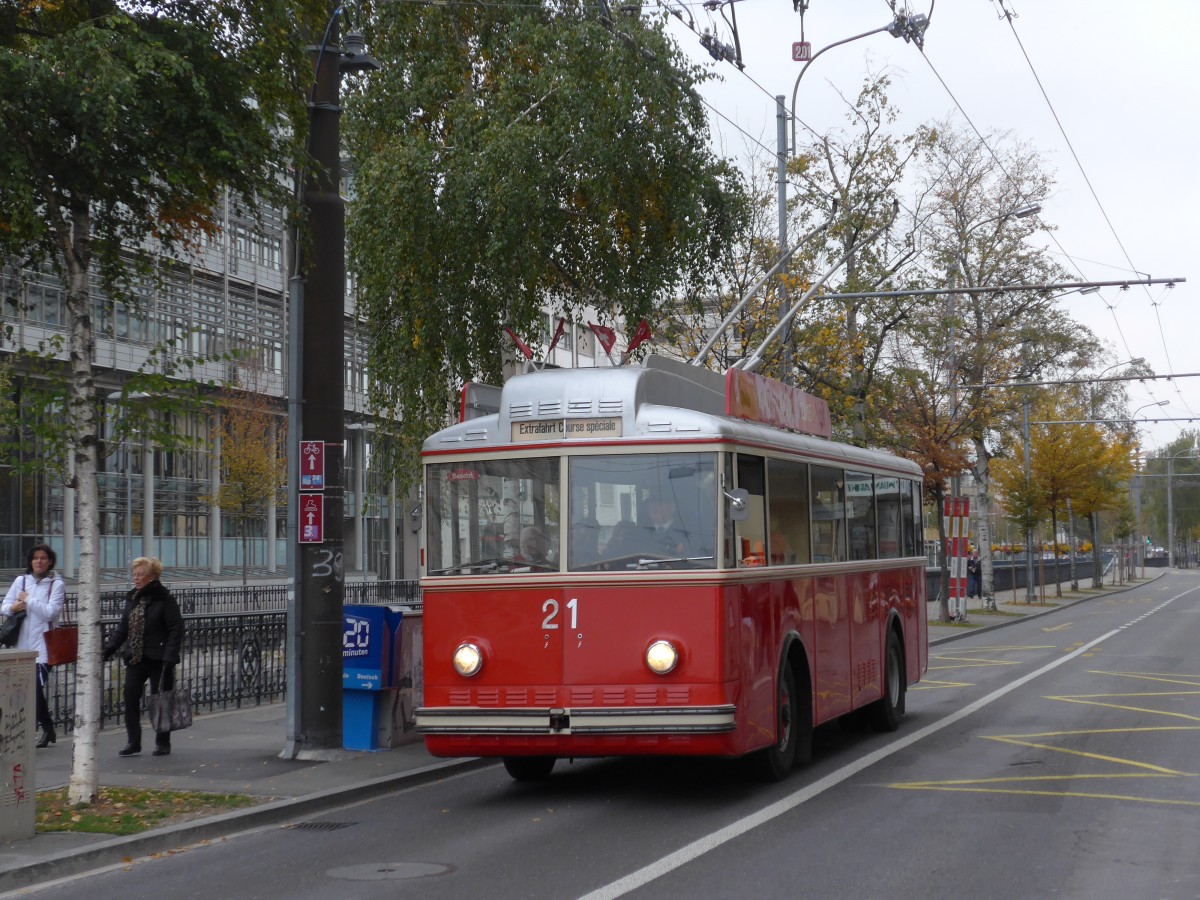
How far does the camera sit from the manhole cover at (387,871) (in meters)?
8.20

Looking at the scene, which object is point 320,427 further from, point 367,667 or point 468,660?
point 468,660

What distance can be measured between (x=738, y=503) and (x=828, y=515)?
293 cm

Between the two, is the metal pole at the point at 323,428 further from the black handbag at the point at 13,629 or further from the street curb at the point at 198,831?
the black handbag at the point at 13,629

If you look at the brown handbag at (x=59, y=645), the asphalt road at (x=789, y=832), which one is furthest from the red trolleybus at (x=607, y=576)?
the brown handbag at (x=59, y=645)

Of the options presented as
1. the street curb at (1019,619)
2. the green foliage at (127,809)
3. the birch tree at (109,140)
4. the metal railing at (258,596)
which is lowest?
the street curb at (1019,619)

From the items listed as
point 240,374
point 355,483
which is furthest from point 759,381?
point 355,483

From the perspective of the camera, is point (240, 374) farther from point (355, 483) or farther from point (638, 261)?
point (638, 261)

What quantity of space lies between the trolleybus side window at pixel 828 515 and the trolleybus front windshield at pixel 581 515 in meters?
2.34

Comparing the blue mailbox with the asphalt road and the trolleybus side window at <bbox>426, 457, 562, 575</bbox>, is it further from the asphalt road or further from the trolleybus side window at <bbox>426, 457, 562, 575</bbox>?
the trolleybus side window at <bbox>426, 457, 562, 575</bbox>

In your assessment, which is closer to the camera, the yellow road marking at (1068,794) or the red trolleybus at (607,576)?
the red trolleybus at (607,576)

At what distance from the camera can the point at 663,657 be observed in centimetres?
1002

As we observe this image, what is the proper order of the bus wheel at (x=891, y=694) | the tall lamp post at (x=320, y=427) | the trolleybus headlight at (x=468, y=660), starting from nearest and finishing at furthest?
the trolleybus headlight at (x=468, y=660), the tall lamp post at (x=320, y=427), the bus wheel at (x=891, y=694)

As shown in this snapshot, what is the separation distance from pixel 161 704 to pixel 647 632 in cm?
473

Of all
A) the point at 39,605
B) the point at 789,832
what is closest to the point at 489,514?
the point at 789,832
